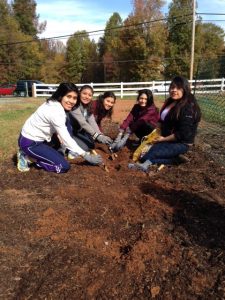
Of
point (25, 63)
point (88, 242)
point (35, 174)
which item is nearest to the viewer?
point (88, 242)

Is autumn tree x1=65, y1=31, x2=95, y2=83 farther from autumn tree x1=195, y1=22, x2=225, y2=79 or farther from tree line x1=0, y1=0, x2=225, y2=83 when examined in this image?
autumn tree x1=195, y1=22, x2=225, y2=79

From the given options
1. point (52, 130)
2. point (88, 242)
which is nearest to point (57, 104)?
point (52, 130)

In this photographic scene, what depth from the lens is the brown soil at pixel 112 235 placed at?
239cm

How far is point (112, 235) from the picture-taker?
3.06 meters

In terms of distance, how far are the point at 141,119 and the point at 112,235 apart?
326 cm

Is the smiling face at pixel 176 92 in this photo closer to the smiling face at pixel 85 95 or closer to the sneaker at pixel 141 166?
the sneaker at pixel 141 166

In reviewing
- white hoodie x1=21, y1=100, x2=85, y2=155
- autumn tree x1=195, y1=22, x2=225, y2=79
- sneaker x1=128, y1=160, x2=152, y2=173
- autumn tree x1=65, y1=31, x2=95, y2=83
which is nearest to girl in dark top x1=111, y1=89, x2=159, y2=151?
sneaker x1=128, y1=160, x2=152, y2=173

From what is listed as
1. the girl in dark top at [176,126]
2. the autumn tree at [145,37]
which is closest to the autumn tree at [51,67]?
the autumn tree at [145,37]

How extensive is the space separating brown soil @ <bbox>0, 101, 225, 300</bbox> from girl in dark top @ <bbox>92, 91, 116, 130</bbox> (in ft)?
4.81

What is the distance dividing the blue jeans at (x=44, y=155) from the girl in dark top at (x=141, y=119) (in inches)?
53.8

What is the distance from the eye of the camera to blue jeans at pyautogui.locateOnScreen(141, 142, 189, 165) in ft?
16.9

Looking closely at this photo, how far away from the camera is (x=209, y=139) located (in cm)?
725

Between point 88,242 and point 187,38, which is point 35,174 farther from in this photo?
point 187,38

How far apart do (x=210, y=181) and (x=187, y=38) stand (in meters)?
33.0
